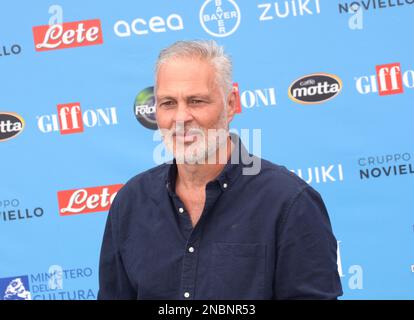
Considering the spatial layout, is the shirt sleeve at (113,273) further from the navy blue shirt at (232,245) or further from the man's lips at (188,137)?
the man's lips at (188,137)

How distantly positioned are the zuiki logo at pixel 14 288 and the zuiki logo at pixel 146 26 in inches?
48.2

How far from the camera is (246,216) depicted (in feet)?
5.26

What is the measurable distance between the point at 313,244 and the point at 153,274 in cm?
37

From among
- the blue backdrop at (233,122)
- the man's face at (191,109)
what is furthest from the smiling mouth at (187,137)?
the blue backdrop at (233,122)

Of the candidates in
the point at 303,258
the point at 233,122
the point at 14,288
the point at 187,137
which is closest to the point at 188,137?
the point at 187,137

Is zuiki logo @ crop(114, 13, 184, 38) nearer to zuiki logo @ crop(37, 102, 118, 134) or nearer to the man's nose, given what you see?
zuiki logo @ crop(37, 102, 118, 134)

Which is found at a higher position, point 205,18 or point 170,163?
point 205,18

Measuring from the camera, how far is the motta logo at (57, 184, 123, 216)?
10.6 ft

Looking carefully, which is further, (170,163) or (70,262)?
(70,262)

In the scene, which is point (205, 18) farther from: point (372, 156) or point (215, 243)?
point (215, 243)

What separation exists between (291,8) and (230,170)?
5.55 feet
